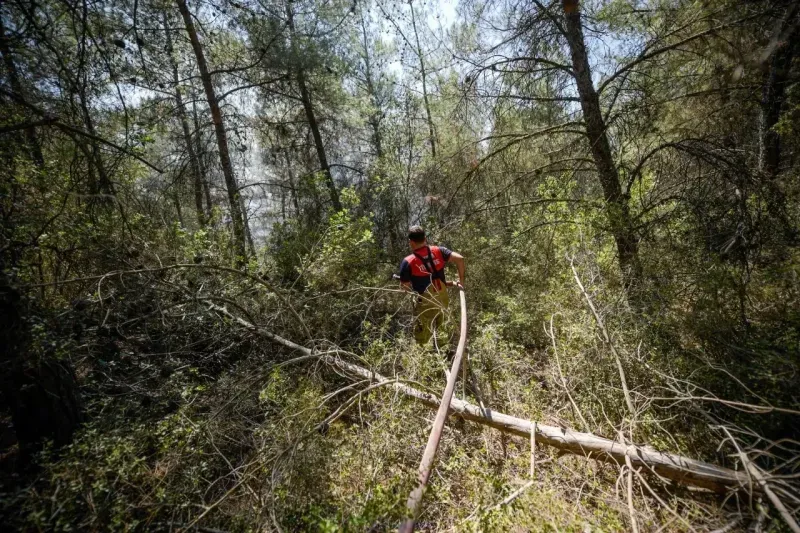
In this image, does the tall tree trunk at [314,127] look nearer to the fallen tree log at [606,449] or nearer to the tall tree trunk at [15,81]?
the tall tree trunk at [15,81]

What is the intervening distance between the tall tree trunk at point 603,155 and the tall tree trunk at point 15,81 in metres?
5.65

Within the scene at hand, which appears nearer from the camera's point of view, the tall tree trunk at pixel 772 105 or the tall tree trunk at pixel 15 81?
the tall tree trunk at pixel 15 81

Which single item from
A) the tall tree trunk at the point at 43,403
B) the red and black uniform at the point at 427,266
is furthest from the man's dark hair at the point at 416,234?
the tall tree trunk at the point at 43,403

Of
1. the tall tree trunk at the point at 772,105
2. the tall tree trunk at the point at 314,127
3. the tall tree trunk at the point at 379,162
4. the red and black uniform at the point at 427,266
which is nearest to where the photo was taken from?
the tall tree trunk at the point at 772,105

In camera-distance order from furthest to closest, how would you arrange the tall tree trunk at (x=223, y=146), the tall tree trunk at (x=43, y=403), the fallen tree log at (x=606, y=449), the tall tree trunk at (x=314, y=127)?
1. the tall tree trunk at (x=314, y=127)
2. the tall tree trunk at (x=223, y=146)
3. the tall tree trunk at (x=43, y=403)
4. the fallen tree log at (x=606, y=449)

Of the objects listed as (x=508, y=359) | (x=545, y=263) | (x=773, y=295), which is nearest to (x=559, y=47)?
(x=545, y=263)

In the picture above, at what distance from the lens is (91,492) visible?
6.31 feet

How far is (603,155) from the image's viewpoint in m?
4.56

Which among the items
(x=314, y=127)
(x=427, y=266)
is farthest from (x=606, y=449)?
(x=314, y=127)

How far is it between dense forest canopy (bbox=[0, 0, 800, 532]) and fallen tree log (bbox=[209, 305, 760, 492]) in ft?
0.10

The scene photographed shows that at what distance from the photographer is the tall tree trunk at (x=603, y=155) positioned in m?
4.08

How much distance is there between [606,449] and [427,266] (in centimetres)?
257

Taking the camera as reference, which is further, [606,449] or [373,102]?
[373,102]

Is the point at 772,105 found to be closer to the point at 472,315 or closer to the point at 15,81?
the point at 472,315
